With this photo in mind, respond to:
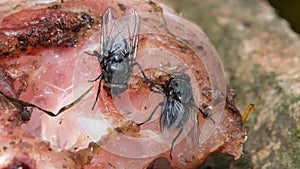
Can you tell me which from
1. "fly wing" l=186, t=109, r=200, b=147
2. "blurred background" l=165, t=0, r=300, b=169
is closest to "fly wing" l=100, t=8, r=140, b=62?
"fly wing" l=186, t=109, r=200, b=147

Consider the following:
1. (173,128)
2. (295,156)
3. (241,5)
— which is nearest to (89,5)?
(173,128)

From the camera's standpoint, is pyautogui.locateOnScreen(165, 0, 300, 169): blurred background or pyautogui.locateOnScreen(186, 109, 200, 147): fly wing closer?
pyautogui.locateOnScreen(186, 109, 200, 147): fly wing

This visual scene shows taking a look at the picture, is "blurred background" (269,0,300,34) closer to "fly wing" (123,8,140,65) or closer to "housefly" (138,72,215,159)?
"fly wing" (123,8,140,65)

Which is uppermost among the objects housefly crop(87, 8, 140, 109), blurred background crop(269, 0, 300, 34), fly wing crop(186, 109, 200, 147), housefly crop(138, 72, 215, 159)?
housefly crop(87, 8, 140, 109)

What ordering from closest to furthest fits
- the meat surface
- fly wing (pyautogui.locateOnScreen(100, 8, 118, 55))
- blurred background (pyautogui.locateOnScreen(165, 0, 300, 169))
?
1. the meat surface
2. fly wing (pyautogui.locateOnScreen(100, 8, 118, 55))
3. blurred background (pyautogui.locateOnScreen(165, 0, 300, 169))

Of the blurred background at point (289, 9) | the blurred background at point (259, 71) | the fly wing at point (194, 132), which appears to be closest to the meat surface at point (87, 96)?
the fly wing at point (194, 132)

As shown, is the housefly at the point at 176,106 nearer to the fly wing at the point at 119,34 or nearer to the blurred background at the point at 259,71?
the fly wing at the point at 119,34

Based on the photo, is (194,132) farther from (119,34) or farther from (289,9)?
(289,9)

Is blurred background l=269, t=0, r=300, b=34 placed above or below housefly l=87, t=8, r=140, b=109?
below
